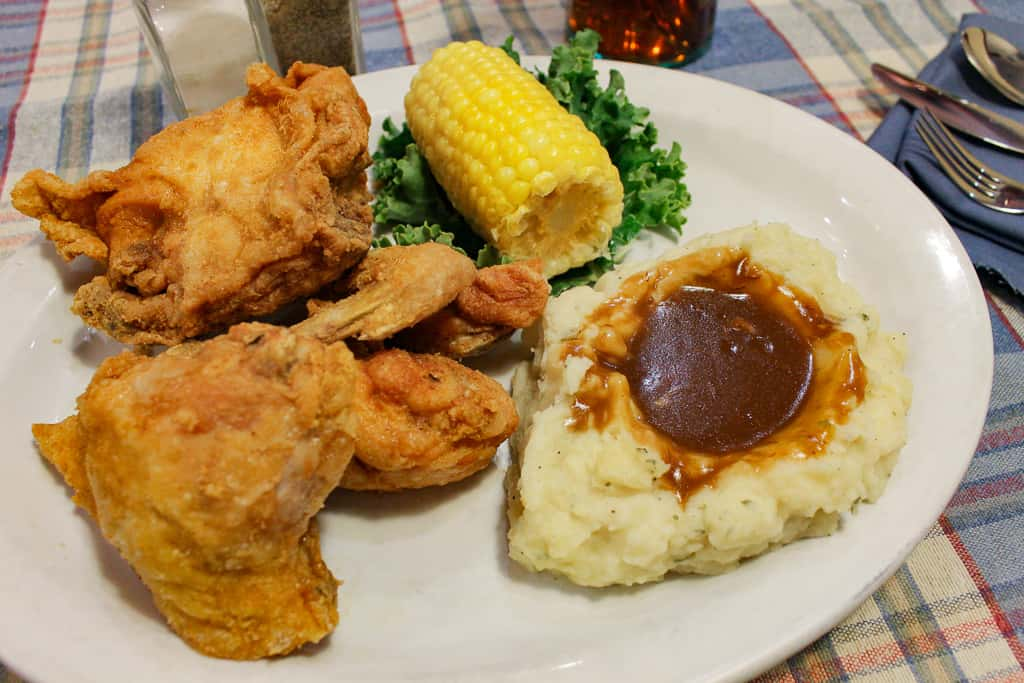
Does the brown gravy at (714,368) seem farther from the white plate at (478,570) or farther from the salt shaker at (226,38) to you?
the salt shaker at (226,38)

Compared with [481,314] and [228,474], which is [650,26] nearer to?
[481,314]

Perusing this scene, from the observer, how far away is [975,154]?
14.4 feet

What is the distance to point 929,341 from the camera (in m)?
3.19

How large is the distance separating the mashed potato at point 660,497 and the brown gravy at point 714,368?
5 centimetres

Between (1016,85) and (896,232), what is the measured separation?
6.44 ft

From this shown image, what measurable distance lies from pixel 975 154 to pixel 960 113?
0.94 feet

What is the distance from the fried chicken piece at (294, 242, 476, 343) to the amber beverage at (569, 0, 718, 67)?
291cm

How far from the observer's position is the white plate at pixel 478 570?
237cm

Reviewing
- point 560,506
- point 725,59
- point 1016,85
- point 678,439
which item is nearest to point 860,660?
point 678,439

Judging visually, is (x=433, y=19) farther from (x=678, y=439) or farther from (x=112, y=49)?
(x=678, y=439)

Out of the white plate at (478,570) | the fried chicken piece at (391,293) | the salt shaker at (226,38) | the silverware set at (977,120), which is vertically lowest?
the white plate at (478,570)

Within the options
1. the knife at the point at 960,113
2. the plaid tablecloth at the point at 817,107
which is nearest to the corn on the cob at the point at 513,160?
the plaid tablecloth at the point at 817,107

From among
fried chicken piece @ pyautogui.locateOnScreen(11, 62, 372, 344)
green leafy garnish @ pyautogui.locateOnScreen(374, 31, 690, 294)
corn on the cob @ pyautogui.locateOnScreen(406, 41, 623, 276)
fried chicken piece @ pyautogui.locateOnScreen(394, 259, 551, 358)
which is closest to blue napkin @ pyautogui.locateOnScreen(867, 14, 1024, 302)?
green leafy garnish @ pyautogui.locateOnScreen(374, 31, 690, 294)

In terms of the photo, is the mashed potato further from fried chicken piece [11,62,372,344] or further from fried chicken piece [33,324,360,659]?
fried chicken piece [11,62,372,344]
